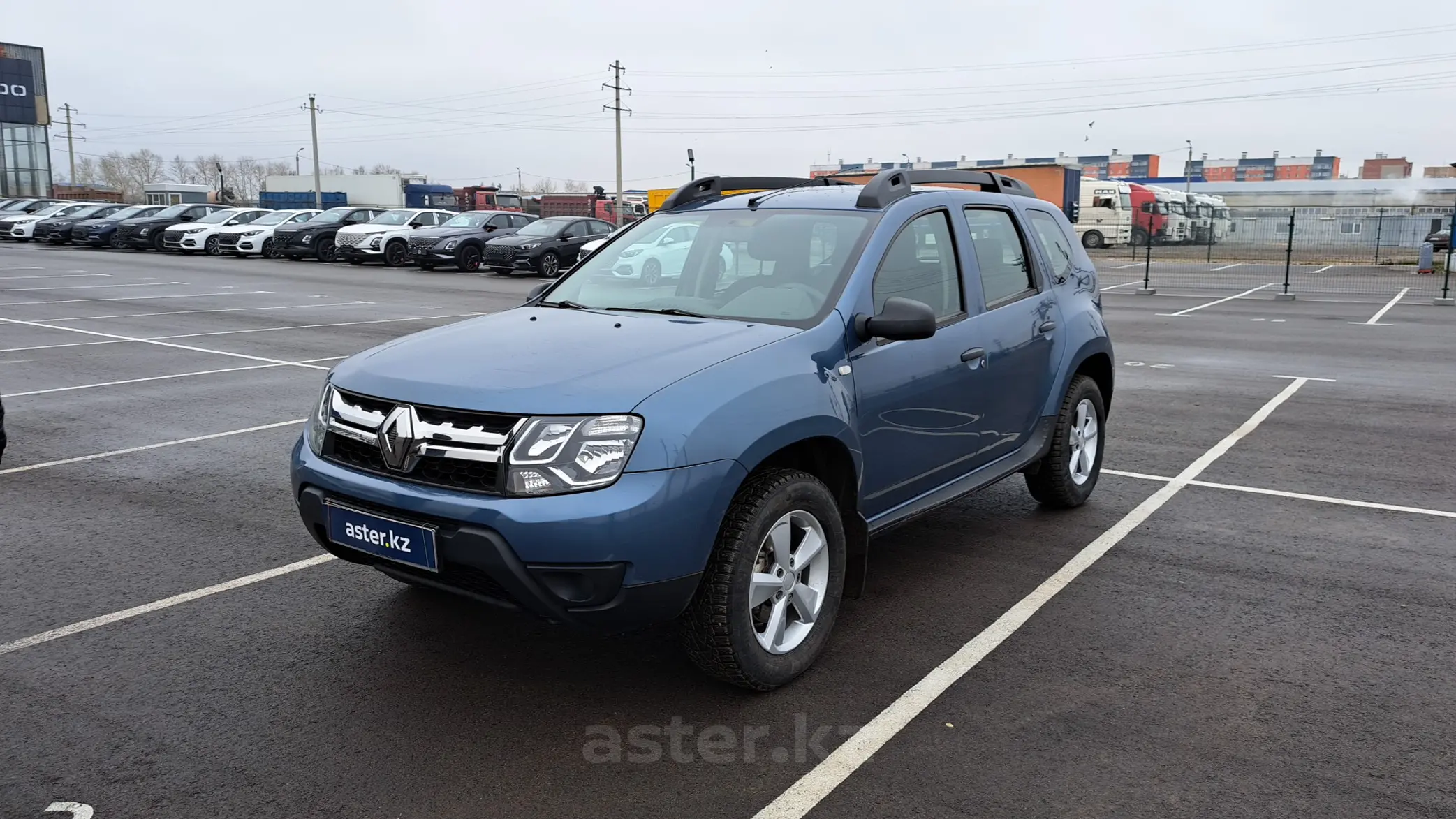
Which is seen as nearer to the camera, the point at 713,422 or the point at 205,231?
the point at 713,422

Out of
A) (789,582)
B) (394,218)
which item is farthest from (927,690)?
(394,218)

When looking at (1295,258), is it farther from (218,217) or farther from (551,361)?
(551,361)

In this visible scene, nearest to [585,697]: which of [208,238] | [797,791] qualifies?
[797,791]

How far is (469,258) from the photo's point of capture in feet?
95.0

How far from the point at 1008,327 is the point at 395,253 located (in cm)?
2791

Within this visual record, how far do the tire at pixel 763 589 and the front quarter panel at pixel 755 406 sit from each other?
0.56ft

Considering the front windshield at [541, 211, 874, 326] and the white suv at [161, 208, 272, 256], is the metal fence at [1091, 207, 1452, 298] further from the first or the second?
the white suv at [161, 208, 272, 256]

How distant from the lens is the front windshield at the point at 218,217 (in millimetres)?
34719

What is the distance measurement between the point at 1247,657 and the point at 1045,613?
79 cm

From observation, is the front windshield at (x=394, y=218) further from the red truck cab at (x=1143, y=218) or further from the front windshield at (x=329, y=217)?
the red truck cab at (x=1143, y=218)

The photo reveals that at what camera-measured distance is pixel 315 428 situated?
13.2 feet

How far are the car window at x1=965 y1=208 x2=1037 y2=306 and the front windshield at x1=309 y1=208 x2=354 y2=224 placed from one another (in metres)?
30.6

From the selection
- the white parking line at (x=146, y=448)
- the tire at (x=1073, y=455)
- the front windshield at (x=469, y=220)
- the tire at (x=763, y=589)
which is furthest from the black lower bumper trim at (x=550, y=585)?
the front windshield at (x=469, y=220)

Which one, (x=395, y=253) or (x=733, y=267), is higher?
(x=733, y=267)
